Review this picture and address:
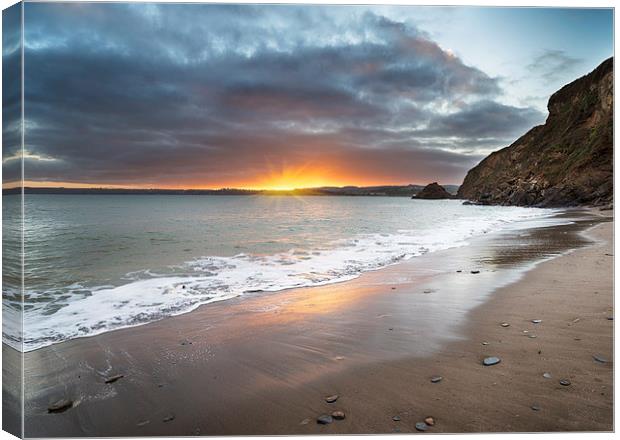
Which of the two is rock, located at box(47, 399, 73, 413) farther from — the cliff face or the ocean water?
the cliff face

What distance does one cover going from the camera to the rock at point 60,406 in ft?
7.48

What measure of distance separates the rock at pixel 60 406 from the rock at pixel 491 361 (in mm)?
2636

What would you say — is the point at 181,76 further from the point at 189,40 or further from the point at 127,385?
the point at 127,385

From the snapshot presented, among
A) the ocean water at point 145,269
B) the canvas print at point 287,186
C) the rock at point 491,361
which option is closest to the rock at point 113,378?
the canvas print at point 287,186

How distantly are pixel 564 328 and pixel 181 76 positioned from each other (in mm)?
3957

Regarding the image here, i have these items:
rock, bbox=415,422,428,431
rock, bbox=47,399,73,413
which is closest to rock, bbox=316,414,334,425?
rock, bbox=415,422,428,431

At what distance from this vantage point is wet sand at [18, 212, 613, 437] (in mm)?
2135

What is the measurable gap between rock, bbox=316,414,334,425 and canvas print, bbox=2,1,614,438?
34 millimetres

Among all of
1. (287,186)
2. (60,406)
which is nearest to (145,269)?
(287,186)

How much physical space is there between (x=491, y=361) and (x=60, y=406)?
2750 mm

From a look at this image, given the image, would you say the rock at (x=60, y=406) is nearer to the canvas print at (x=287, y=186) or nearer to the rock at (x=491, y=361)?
the canvas print at (x=287, y=186)

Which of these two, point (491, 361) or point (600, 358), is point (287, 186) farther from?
point (600, 358)

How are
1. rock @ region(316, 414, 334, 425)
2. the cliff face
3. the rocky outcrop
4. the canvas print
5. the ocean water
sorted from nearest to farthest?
rock @ region(316, 414, 334, 425)
the canvas print
the ocean water
the rocky outcrop
the cliff face

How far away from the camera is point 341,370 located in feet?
8.19
